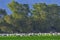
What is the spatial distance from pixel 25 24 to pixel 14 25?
5.92ft

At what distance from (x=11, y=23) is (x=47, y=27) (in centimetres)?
566

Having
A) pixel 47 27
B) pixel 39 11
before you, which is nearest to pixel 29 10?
pixel 39 11

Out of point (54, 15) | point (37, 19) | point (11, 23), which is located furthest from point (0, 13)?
point (54, 15)

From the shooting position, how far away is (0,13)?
43688 mm

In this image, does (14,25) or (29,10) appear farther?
(29,10)

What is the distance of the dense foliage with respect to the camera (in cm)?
4205

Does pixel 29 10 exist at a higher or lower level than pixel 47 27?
higher

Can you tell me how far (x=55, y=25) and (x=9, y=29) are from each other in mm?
7252

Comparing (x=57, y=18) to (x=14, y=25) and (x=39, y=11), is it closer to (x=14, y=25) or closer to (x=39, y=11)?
(x=39, y=11)

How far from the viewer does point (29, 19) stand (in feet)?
143

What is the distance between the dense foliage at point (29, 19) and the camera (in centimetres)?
4205

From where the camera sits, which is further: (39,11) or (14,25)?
(39,11)

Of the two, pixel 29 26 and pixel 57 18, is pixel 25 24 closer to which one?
pixel 29 26

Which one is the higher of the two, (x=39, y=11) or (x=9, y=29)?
(x=39, y=11)
